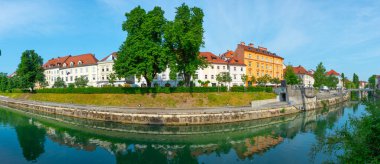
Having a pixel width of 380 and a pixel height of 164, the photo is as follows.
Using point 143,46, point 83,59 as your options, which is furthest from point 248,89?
point 83,59

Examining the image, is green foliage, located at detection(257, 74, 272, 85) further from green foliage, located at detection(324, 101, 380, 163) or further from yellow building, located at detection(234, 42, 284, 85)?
green foliage, located at detection(324, 101, 380, 163)

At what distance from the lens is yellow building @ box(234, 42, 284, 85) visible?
7806 centimetres

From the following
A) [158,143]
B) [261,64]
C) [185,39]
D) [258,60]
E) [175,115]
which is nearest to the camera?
[158,143]

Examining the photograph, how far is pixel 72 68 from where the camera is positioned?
84.9m

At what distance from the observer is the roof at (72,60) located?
268 ft

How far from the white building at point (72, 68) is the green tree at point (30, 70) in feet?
29.7

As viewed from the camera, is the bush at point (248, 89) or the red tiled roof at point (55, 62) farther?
the red tiled roof at point (55, 62)

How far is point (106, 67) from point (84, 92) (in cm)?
1915

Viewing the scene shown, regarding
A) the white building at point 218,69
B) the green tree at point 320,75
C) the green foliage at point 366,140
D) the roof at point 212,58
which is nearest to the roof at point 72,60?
the roof at point 212,58

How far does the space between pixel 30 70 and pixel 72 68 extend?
1219 cm

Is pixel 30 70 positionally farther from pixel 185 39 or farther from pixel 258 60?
pixel 258 60

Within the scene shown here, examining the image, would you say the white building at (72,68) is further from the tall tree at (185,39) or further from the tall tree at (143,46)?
the tall tree at (185,39)

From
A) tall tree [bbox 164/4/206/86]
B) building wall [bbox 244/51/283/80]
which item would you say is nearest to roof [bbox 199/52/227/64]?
building wall [bbox 244/51/283/80]

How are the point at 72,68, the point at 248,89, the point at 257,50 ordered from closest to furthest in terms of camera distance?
the point at 248,89
the point at 257,50
the point at 72,68
